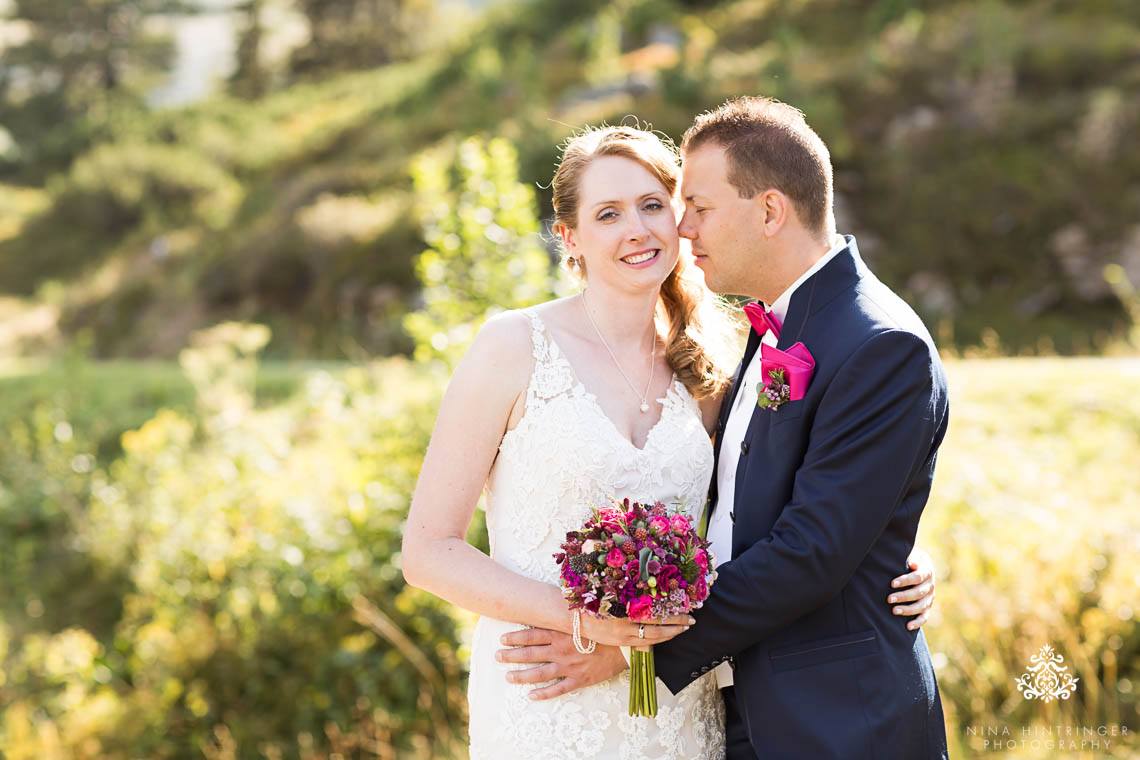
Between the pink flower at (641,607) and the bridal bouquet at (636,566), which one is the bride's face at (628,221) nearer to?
the bridal bouquet at (636,566)

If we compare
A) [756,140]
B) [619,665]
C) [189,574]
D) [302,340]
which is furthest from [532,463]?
[302,340]

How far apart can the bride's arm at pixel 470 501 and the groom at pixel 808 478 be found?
237 mm

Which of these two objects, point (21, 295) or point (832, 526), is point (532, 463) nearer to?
point (832, 526)

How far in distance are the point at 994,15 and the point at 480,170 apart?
18.0 metres

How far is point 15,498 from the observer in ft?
32.3

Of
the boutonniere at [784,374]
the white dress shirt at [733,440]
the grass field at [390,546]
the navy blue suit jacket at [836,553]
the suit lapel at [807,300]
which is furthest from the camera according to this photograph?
the grass field at [390,546]

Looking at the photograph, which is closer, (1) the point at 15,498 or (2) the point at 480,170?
(2) the point at 480,170

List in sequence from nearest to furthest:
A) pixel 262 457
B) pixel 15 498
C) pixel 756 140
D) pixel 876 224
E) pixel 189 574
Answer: pixel 756 140, pixel 189 574, pixel 262 457, pixel 15 498, pixel 876 224

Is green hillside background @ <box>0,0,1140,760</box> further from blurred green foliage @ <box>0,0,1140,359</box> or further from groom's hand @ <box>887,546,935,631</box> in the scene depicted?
groom's hand @ <box>887,546,935,631</box>

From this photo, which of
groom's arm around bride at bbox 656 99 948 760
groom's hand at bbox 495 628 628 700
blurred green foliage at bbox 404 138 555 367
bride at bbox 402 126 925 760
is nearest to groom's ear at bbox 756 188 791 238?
groom's arm around bride at bbox 656 99 948 760

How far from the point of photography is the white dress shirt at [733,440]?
2.83 metres

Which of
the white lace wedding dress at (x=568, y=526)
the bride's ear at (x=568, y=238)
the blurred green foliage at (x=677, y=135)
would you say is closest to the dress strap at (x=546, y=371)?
the white lace wedding dress at (x=568, y=526)

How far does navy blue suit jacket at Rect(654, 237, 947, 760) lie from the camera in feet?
8.03

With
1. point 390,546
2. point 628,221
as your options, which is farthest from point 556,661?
point 390,546
